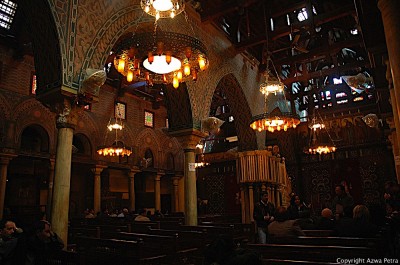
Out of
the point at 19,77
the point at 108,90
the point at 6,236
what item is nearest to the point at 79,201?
the point at 108,90

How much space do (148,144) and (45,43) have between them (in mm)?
14992

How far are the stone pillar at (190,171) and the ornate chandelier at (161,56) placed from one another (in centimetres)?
399

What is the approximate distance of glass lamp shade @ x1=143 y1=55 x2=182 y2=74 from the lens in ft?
24.0

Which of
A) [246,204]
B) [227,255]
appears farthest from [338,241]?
[246,204]

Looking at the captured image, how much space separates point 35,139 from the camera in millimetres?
18281

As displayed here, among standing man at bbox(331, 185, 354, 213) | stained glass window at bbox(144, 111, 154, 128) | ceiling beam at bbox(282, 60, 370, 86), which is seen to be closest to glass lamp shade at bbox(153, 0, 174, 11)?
standing man at bbox(331, 185, 354, 213)

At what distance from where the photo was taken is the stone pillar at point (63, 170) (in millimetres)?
7051

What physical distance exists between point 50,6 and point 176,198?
18346 millimetres

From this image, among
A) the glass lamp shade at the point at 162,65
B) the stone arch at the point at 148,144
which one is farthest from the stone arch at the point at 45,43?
the stone arch at the point at 148,144

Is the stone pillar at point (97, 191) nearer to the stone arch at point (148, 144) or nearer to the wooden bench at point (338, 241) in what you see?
the stone arch at point (148, 144)

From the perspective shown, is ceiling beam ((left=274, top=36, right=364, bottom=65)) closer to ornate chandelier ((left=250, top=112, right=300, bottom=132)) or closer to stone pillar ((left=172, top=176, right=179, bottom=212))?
ornate chandelier ((left=250, top=112, right=300, bottom=132))

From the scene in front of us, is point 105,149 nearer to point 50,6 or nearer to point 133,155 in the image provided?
point 133,155

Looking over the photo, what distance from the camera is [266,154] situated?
16328mm

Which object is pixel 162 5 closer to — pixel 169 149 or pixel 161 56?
pixel 161 56
